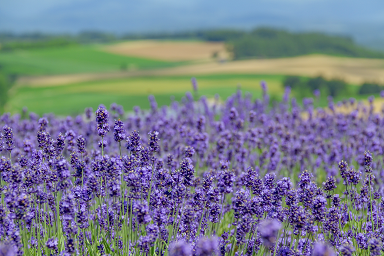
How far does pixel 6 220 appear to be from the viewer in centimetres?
344

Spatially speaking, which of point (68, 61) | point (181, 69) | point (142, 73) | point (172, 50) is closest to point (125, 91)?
point (142, 73)

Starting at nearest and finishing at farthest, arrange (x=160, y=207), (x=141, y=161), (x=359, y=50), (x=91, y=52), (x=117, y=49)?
1. (x=160, y=207)
2. (x=141, y=161)
3. (x=359, y=50)
4. (x=91, y=52)
5. (x=117, y=49)

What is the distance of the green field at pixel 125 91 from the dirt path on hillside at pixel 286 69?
7.07ft

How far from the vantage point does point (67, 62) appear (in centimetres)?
4334

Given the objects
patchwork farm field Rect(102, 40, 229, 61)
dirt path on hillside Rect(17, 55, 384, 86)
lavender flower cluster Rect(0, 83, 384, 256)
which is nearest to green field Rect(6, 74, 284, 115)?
dirt path on hillside Rect(17, 55, 384, 86)

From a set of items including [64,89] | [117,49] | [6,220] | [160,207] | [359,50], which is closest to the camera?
[6,220]

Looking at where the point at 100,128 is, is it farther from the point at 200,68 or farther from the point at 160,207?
the point at 200,68

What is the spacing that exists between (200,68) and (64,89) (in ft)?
44.9

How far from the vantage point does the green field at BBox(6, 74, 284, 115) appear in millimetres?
20984

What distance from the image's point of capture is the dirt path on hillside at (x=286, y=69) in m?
29.7

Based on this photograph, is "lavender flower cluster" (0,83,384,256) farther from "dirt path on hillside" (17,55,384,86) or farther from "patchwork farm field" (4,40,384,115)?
"dirt path on hillside" (17,55,384,86)

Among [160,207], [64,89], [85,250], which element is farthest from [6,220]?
[64,89]

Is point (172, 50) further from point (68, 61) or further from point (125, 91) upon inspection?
point (125, 91)

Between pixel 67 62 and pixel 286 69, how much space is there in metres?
25.2
